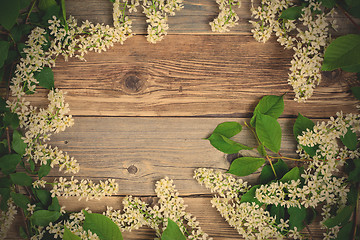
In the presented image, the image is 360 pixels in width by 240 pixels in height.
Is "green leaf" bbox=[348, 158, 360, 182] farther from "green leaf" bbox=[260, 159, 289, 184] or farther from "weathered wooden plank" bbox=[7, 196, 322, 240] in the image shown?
"weathered wooden plank" bbox=[7, 196, 322, 240]

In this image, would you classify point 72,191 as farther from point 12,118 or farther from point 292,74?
point 292,74

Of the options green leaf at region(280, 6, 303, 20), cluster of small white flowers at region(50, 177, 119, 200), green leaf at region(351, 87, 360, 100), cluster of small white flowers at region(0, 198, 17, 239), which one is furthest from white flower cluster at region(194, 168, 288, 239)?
cluster of small white flowers at region(0, 198, 17, 239)

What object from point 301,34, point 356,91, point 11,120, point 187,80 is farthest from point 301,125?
point 11,120

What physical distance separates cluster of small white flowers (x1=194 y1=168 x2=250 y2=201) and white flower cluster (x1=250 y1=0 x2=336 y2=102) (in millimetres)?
407

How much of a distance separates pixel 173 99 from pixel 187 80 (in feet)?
0.31

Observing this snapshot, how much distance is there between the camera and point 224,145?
3.35 feet

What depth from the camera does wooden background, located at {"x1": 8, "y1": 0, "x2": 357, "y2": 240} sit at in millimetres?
1040

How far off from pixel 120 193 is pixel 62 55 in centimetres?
62

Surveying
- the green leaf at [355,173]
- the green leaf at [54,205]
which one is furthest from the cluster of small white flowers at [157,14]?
the green leaf at [355,173]

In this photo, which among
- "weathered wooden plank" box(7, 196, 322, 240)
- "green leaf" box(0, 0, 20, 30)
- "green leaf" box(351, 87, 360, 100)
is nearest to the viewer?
"green leaf" box(0, 0, 20, 30)

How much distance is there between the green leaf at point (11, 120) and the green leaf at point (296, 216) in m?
1.11

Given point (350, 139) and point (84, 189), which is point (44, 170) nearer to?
point (84, 189)

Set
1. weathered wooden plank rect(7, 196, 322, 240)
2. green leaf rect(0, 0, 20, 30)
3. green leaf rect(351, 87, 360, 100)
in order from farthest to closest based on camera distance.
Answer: weathered wooden plank rect(7, 196, 322, 240) < green leaf rect(351, 87, 360, 100) < green leaf rect(0, 0, 20, 30)

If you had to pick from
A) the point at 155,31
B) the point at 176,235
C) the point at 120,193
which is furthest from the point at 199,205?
the point at 155,31
